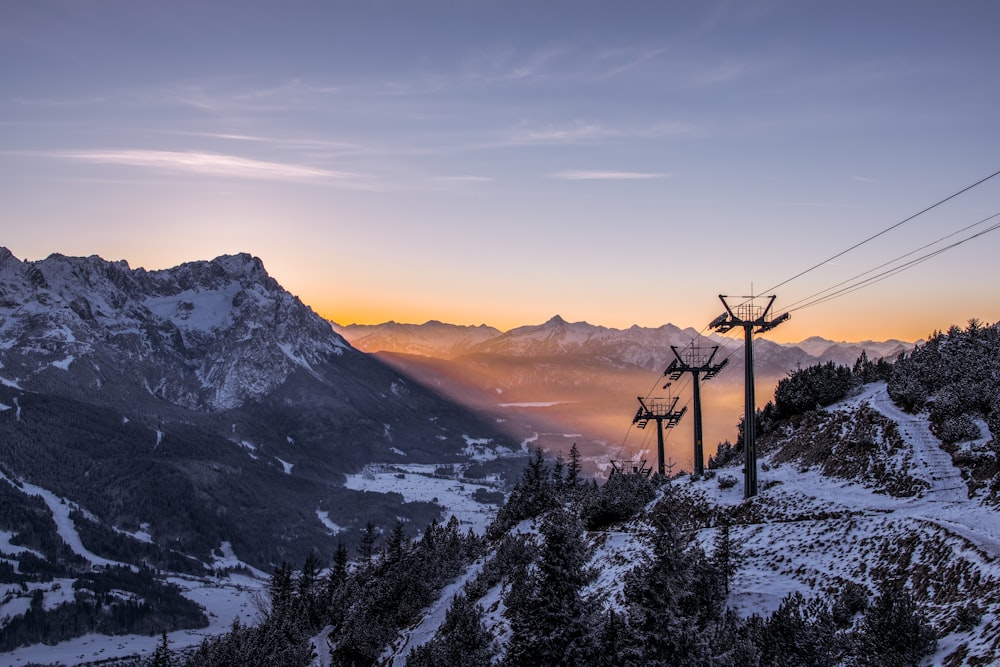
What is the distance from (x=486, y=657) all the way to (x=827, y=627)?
2059cm

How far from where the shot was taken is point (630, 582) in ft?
97.8

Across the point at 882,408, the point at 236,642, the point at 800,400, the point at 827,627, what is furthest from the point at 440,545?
the point at 827,627

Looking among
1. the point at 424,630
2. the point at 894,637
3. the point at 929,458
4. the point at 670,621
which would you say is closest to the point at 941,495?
the point at 929,458

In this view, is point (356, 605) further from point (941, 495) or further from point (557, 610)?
point (941, 495)

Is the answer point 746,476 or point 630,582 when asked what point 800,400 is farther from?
point 630,582

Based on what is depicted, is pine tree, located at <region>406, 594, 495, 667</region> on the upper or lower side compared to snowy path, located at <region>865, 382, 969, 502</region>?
lower

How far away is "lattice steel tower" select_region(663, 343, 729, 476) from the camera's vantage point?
58.7 meters

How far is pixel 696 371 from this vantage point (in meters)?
61.1

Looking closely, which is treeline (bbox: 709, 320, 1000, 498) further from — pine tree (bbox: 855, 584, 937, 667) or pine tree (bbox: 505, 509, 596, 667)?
pine tree (bbox: 505, 509, 596, 667)

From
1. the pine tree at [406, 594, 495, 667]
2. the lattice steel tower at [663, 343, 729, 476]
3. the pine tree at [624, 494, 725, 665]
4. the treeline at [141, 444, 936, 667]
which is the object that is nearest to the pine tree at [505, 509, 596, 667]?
the treeline at [141, 444, 936, 667]

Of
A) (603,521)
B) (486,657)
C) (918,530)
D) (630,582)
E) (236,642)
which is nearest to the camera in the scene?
(630,582)

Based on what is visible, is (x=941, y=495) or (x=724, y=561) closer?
(x=724, y=561)

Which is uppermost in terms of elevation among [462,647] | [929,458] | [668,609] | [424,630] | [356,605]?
[929,458]

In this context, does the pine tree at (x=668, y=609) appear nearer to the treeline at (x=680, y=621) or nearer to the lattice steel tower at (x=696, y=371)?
the treeline at (x=680, y=621)
